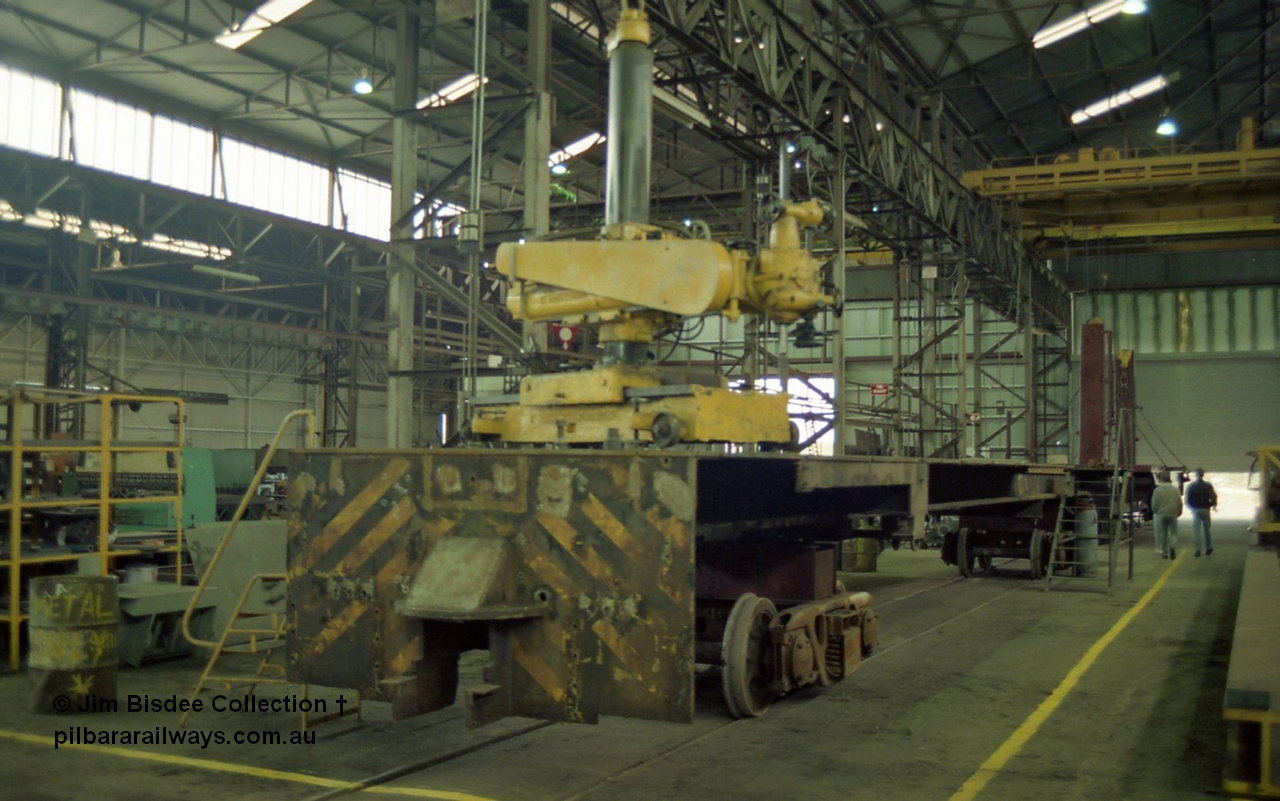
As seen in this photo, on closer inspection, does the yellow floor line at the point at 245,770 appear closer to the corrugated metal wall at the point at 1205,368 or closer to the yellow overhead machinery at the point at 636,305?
the yellow overhead machinery at the point at 636,305

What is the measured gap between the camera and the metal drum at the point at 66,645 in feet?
21.4

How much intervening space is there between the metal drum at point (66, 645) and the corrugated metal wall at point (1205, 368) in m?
29.8

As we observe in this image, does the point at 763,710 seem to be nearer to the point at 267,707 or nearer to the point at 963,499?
the point at 267,707

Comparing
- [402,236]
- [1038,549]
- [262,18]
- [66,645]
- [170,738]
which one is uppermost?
[262,18]

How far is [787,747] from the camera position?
5.89m

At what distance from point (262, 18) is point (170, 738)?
51.0 feet

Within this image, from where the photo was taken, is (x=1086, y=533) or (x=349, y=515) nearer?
(x=349, y=515)

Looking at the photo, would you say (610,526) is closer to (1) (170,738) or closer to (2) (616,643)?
(2) (616,643)

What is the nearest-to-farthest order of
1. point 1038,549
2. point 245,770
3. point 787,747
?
point 245,770 < point 787,747 < point 1038,549

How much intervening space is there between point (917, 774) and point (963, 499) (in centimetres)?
535

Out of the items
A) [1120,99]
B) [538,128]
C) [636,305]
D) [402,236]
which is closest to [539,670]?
[636,305]

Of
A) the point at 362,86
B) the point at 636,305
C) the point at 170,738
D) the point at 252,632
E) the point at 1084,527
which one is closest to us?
the point at 170,738

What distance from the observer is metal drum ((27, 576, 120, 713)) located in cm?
652

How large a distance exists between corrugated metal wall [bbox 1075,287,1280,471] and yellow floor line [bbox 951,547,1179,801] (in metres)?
23.4
